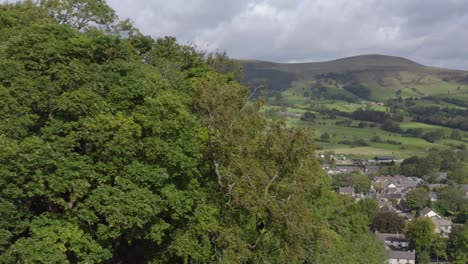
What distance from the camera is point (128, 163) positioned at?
18.6 metres

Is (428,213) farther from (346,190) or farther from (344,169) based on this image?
(344,169)

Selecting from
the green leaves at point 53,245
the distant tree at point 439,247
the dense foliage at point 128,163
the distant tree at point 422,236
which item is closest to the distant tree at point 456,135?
the distant tree at point 439,247

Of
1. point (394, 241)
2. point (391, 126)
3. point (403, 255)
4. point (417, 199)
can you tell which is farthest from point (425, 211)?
point (391, 126)

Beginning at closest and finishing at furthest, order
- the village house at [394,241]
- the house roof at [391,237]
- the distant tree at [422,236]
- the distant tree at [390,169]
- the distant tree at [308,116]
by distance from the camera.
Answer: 1. the distant tree at [422,236]
2. the village house at [394,241]
3. the house roof at [391,237]
4. the distant tree at [390,169]
5. the distant tree at [308,116]

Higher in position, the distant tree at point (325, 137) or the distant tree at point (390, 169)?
the distant tree at point (325, 137)

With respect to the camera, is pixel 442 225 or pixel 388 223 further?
pixel 442 225

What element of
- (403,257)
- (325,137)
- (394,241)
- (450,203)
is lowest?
(394,241)

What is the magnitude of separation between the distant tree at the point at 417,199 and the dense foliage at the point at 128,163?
281 ft

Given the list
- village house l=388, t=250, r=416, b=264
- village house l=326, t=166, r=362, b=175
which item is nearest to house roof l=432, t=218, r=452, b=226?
village house l=388, t=250, r=416, b=264

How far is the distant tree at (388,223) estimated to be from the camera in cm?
8656

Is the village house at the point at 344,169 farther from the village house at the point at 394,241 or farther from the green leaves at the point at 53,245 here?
the green leaves at the point at 53,245

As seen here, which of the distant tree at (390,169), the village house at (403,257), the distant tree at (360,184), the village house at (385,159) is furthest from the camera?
the village house at (385,159)

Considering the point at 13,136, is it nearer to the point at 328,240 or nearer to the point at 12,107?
the point at 12,107

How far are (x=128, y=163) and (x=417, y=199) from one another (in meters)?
96.9
